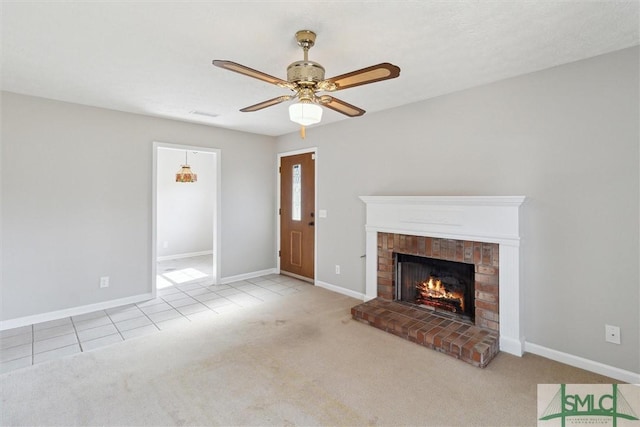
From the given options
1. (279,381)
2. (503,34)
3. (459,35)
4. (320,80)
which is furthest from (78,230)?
(503,34)

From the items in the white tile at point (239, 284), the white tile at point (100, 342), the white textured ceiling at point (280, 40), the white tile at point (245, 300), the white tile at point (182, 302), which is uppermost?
the white textured ceiling at point (280, 40)

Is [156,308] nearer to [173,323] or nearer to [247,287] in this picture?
[173,323]

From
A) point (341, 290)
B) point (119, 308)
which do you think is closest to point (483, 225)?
point (341, 290)

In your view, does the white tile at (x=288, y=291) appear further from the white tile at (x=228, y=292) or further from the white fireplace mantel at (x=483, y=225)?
the white fireplace mantel at (x=483, y=225)

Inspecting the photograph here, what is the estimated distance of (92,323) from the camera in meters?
3.46

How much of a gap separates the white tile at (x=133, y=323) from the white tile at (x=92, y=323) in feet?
0.52

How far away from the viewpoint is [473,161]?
10.5ft

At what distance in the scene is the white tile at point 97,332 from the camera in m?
3.10

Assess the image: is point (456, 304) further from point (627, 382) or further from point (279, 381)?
point (279, 381)

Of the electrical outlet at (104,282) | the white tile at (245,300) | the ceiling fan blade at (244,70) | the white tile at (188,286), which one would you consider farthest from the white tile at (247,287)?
the ceiling fan blade at (244,70)

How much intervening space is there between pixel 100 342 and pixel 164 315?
759mm

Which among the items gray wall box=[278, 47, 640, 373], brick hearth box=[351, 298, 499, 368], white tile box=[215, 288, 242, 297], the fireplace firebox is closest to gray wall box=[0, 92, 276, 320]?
white tile box=[215, 288, 242, 297]

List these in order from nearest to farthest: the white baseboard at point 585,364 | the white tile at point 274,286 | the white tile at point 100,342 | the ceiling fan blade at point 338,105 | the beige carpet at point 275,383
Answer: the beige carpet at point 275,383 → the ceiling fan blade at point 338,105 → the white baseboard at point 585,364 → the white tile at point 100,342 → the white tile at point 274,286

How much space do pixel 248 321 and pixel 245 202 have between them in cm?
240
